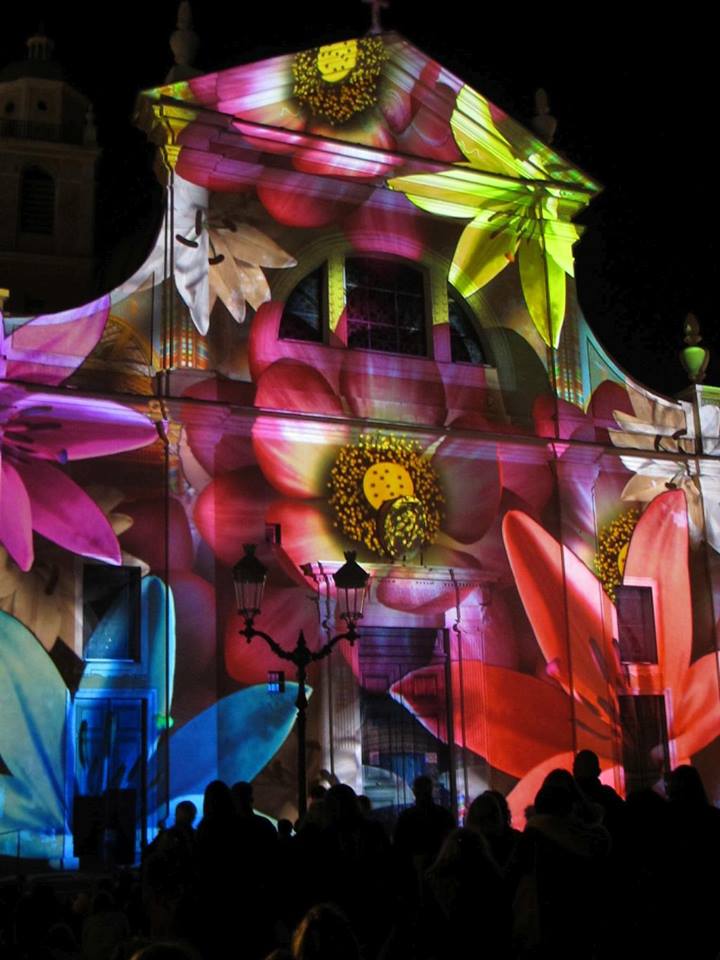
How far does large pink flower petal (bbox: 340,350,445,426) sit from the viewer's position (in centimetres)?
2002

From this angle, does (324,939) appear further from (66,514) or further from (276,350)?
(276,350)

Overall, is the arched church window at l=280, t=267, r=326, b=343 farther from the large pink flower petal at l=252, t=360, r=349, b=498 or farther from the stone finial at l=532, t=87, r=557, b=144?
the stone finial at l=532, t=87, r=557, b=144

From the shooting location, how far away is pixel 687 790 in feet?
21.7

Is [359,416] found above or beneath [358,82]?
beneath

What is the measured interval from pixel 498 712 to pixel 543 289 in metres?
7.26

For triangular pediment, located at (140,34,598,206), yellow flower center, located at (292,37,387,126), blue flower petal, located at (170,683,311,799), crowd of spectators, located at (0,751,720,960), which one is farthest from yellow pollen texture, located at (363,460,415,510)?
crowd of spectators, located at (0,751,720,960)

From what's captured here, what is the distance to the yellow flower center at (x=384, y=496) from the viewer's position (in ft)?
63.5

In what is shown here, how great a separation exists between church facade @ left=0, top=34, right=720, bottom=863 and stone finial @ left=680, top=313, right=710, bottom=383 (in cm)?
79

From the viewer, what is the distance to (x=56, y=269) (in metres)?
24.1

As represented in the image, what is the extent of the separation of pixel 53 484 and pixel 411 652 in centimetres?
595

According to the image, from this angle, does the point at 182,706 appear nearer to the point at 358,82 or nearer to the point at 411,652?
the point at 411,652

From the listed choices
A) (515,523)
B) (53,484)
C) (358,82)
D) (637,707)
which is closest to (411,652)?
(515,523)

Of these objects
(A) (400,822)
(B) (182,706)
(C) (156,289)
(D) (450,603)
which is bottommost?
(A) (400,822)

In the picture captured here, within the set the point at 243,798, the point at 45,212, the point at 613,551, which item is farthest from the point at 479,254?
the point at 243,798
